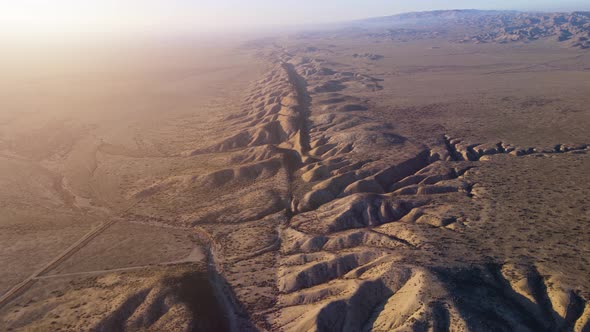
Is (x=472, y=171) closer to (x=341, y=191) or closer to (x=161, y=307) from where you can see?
(x=341, y=191)

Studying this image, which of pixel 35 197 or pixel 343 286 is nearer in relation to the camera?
pixel 343 286

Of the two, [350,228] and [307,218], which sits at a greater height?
[307,218]

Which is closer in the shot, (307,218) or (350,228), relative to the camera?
(350,228)

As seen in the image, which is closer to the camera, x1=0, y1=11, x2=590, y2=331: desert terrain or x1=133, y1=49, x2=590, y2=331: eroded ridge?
x1=133, y1=49, x2=590, y2=331: eroded ridge

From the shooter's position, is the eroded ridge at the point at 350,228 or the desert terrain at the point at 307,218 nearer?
the eroded ridge at the point at 350,228

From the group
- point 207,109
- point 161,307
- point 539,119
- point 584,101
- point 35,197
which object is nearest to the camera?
point 161,307

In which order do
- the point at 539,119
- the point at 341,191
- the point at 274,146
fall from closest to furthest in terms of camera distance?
the point at 341,191, the point at 274,146, the point at 539,119

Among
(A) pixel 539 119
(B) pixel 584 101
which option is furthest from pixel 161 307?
(B) pixel 584 101

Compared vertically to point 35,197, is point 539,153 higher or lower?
lower
